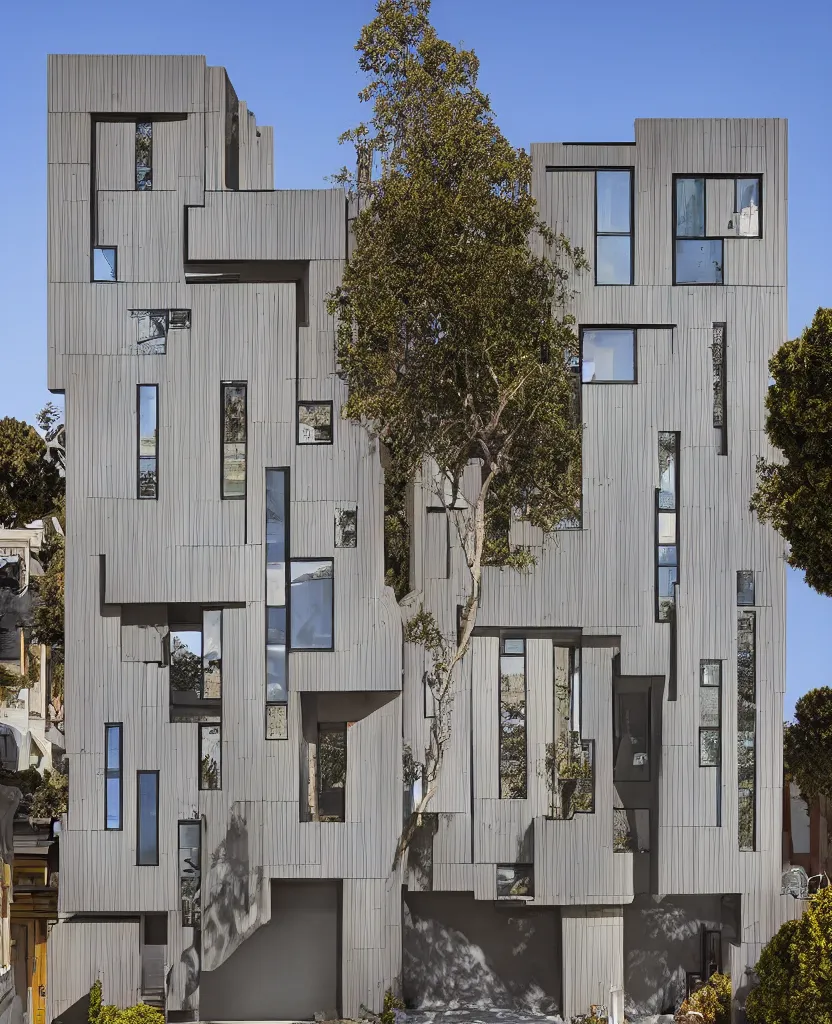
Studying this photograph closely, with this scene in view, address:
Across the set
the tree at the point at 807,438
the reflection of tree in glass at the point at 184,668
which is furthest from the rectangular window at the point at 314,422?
the tree at the point at 807,438

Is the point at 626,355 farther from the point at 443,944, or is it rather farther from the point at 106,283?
the point at 443,944

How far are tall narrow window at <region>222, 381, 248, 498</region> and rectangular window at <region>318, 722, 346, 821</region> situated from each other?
10.3 ft

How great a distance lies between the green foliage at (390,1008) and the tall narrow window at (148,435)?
21.6 feet

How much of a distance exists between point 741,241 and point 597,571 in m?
4.36

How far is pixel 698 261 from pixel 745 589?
13.2 ft

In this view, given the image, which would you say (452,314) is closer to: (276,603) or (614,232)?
(614,232)

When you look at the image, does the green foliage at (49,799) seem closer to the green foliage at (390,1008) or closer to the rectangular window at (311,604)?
the rectangular window at (311,604)

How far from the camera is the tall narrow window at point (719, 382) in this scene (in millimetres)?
15961

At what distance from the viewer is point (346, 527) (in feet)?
51.1

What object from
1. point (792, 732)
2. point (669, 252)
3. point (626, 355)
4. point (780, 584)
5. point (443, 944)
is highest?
point (669, 252)

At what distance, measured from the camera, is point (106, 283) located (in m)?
15.7

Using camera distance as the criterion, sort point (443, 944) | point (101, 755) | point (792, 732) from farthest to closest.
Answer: point (792, 732)
point (443, 944)
point (101, 755)

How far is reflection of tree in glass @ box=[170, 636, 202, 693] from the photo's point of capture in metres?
15.7

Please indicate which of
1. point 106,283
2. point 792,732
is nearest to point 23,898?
point 106,283
